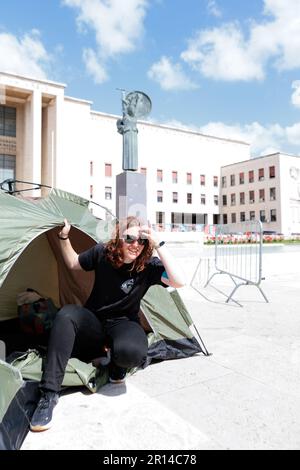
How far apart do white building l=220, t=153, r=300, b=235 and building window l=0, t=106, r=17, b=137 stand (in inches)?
1071

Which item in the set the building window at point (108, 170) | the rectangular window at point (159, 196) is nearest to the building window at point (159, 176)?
the rectangular window at point (159, 196)

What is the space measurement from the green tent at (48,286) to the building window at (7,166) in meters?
31.2

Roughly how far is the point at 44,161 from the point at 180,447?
3354 cm

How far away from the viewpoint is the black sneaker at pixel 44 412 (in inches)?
75.6

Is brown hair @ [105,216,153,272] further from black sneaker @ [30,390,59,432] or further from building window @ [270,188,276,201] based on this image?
building window @ [270,188,276,201]

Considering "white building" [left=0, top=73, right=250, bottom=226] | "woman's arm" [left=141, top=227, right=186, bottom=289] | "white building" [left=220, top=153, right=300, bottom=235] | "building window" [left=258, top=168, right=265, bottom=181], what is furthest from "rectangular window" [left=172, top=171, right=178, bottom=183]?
"woman's arm" [left=141, top=227, right=186, bottom=289]

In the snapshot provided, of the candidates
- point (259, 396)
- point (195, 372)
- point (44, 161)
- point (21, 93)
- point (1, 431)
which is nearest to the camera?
point (1, 431)

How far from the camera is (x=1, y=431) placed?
5.80 ft

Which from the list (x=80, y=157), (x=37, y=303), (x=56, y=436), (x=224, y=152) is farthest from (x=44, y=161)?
(x=56, y=436)

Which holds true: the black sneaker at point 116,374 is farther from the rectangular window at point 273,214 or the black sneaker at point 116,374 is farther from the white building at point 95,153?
the rectangular window at point 273,214

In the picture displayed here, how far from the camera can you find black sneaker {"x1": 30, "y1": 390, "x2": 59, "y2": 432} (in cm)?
192

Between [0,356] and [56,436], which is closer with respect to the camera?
[56,436]

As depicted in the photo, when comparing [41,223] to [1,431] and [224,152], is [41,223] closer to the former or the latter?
[1,431]

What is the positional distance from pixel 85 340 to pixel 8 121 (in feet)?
113
